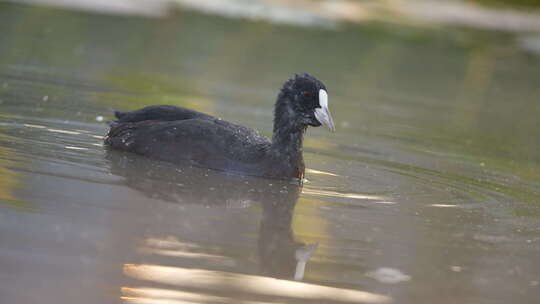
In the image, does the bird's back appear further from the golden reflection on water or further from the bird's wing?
the golden reflection on water

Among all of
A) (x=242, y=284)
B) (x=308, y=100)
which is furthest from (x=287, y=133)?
(x=242, y=284)

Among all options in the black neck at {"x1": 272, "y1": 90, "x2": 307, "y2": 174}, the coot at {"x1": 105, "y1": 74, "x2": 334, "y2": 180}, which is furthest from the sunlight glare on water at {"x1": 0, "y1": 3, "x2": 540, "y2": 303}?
the black neck at {"x1": 272, "y1": 90, "x2": 307, "y2": 174}

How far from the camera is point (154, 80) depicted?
14398mm

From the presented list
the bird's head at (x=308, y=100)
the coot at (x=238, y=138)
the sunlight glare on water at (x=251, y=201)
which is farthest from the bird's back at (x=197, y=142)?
the bird's head at (x=308, y=100)

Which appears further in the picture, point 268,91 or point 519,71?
point 519,71

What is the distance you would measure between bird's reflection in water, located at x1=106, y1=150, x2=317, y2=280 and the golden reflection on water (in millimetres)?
404

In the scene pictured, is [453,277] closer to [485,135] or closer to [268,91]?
[485,135]

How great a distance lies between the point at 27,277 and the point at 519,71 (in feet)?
61.9

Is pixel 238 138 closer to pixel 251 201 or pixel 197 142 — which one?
pixel 197 142

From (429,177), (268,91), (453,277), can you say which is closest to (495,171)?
(429,177)

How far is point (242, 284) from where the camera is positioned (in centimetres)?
568

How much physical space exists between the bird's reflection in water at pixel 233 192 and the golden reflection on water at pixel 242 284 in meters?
0.40

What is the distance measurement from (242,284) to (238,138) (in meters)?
3.19

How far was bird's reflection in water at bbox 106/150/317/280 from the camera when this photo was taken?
6.55 m
